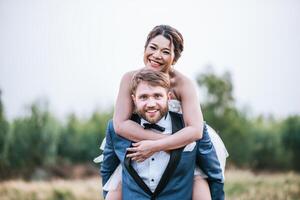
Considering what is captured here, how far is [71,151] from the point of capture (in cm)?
1019

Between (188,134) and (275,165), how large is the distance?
7.05 m

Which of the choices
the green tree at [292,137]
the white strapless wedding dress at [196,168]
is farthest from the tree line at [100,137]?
the white strapless wedding dress at [196,168]

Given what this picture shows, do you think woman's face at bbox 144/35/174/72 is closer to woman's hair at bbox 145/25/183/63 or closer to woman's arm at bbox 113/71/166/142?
woman's hair at bbox 145/25/183/63

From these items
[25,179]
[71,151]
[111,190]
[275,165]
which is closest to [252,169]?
[275,165]

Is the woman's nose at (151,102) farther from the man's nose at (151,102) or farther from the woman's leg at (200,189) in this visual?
the woman's leg at (200,189)

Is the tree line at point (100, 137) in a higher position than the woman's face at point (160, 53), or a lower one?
lower

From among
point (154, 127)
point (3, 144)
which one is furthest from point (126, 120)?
point (3, 144)

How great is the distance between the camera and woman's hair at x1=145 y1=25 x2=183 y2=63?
3809 mm

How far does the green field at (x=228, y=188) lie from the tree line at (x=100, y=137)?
1.53 ft

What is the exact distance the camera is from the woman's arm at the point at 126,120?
3.65 meters

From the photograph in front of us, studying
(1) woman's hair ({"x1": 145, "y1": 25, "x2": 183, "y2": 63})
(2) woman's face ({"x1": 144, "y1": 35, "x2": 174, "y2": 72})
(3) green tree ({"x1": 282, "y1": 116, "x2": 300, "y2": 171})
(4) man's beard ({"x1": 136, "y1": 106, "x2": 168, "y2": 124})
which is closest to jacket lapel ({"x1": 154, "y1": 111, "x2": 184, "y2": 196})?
(4) man's beard ({"x1": 136, "y1": 106, "x2": 168, "y2": 124})

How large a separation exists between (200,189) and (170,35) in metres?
1.04

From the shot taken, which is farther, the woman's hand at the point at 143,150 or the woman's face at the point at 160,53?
the woman's face at the point at 160,53

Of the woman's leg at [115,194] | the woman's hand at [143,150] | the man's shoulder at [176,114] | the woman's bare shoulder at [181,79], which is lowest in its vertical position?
the woman's leg at [115,194]
